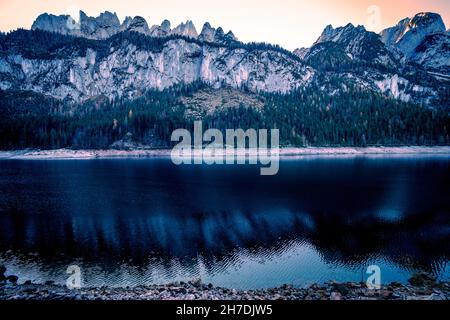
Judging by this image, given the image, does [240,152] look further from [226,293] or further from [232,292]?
[226,293]

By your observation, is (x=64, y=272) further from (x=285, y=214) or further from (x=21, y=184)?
(x=21, y=184)

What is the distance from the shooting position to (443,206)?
44062 millimetres

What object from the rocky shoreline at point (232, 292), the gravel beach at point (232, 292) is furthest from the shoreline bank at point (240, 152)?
the gravel beach at point (232, 292)

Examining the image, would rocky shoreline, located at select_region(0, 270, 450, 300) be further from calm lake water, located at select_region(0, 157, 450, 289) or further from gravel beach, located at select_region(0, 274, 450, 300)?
calm lake water, located at select_region(0, 157, 450, 289)

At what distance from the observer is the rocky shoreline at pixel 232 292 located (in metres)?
18.2

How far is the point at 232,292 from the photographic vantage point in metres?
20.0

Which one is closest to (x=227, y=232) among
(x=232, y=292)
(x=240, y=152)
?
(x=232, y=292)

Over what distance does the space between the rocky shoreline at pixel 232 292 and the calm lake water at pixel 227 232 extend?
241 centimetres

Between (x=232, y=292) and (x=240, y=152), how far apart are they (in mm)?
123203

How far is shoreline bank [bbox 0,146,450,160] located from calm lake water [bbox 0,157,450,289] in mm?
83042

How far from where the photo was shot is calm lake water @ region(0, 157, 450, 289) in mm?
25133

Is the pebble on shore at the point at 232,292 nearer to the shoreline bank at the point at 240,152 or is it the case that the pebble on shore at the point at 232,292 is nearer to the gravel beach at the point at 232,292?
the gravel beach at the point at 232,292

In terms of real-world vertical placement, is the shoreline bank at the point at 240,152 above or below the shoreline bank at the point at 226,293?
above

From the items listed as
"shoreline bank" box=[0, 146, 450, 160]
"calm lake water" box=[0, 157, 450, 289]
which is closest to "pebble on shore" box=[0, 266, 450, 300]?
"calm lake water" box=[0, 157, 450, 289]
